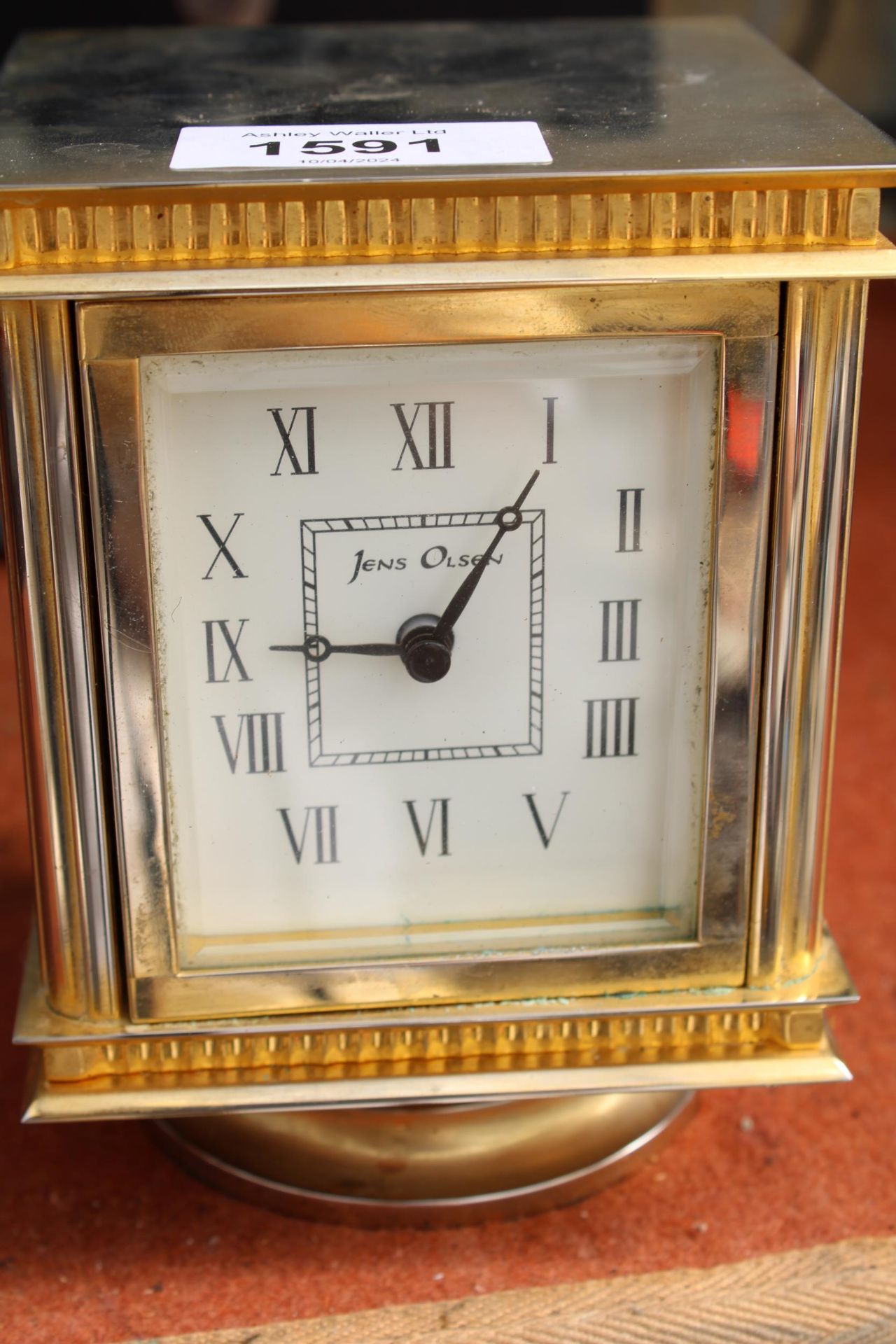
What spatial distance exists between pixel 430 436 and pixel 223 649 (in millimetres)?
110

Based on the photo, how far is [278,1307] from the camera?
664 millimetres

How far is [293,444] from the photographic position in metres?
0.60

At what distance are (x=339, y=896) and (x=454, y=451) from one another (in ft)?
0.60

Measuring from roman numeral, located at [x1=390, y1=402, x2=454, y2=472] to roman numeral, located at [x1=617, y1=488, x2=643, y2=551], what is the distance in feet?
0.21

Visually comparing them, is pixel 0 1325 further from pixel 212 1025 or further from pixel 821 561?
pixel 821 561

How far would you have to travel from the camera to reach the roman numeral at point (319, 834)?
65 cm

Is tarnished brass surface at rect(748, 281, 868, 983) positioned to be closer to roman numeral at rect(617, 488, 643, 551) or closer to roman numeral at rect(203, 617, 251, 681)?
roman numeral at rect(617, 488, 643, 551)

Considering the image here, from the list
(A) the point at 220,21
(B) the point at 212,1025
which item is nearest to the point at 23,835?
(B) the point at 212,1025

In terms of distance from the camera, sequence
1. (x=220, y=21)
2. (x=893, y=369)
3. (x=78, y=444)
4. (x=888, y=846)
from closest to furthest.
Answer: (x=78, y=444), (x=888, y=846), (x=220, y=21), (x=893, y=369)

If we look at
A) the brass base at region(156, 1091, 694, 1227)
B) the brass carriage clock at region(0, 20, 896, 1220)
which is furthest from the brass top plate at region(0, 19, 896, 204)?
the brass base at region(156, 1091, 694, 1227)

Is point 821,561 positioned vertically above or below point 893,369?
above

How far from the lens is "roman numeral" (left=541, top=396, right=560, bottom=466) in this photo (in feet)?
1.96

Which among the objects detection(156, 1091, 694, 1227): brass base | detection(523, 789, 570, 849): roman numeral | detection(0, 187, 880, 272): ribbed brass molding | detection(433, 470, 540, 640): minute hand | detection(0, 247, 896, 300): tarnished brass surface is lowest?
detection(156, 1091, 694, 1227): brass base

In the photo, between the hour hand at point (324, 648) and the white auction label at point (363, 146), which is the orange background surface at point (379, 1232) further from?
the white auction label at point (363, 146)
